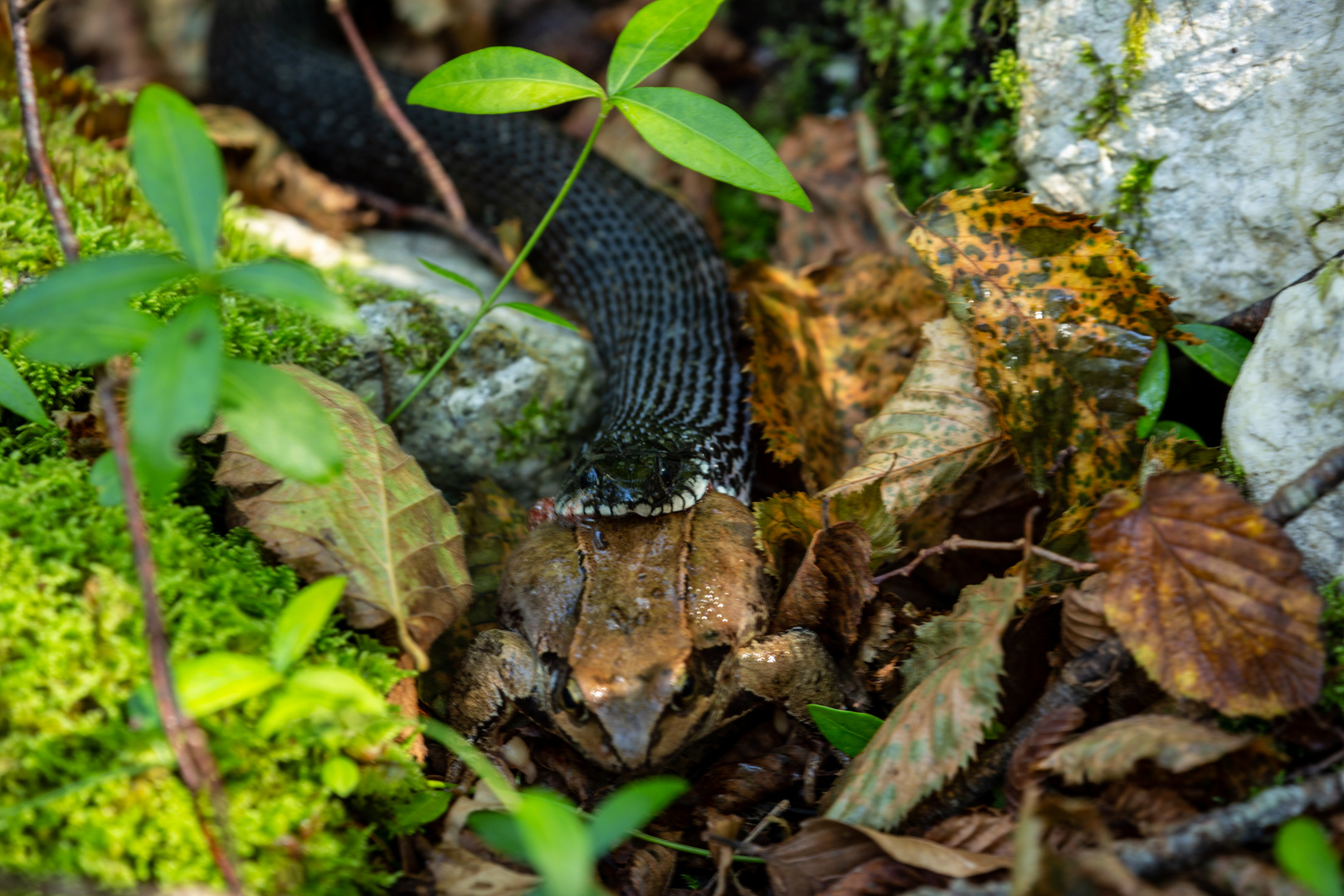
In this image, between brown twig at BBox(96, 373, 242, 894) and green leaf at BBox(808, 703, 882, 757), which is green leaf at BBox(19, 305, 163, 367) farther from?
green leaf at BBox(808, 703, 882, 757)

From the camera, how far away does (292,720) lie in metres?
1.89

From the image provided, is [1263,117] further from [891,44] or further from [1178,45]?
[891,44]

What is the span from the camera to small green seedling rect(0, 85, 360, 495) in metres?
1.57

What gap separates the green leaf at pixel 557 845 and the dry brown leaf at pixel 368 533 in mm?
596

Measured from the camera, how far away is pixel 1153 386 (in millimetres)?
2684

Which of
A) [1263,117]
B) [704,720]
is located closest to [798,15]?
[1263,117]

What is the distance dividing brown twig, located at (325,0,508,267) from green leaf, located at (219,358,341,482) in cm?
290

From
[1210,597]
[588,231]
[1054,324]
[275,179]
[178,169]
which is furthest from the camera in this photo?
[275,179]

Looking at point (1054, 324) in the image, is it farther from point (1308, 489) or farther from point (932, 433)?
point (1308, 489)

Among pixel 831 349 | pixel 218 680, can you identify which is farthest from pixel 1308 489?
pixel 218 680

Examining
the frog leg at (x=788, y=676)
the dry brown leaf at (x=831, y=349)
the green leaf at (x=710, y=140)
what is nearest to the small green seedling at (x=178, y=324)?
the green leaf at (x=710, y=140)

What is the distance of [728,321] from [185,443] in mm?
2385

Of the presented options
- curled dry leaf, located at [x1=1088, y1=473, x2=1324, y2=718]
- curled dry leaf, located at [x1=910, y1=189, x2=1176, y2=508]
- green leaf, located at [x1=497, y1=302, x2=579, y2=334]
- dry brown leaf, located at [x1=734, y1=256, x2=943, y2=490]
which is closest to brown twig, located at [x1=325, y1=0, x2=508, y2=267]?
dry brown leaf, located at [x1=734, y1=256, x2=943, y2=490]

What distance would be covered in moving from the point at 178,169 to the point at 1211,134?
3069mm
